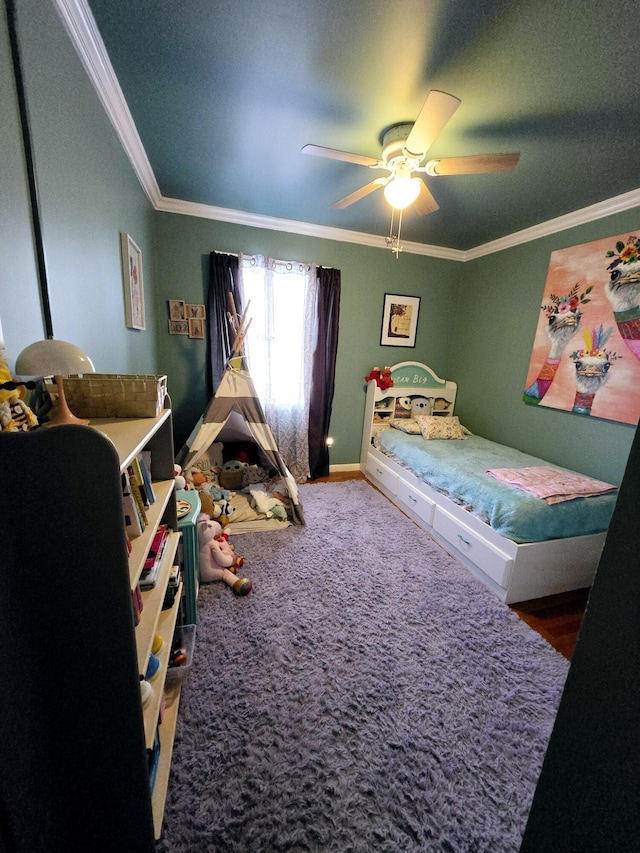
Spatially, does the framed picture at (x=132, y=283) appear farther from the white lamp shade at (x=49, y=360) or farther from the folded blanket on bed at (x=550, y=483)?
the folded blanket on bed at (x=550, y=483)

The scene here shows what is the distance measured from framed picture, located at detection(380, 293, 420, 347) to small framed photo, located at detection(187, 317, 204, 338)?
191 cm

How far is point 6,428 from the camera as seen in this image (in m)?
0.67

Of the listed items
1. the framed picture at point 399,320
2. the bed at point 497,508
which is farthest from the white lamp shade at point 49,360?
the framed picture at point 399,320

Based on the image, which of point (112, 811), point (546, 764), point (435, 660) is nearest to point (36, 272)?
point (112, 811)

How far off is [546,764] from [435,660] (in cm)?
116

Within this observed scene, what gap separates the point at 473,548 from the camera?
207cm

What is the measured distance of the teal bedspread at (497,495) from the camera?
1.84 metres

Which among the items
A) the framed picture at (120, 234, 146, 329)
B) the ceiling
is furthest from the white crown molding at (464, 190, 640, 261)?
the framed picture at (120, 234, 146, 329)

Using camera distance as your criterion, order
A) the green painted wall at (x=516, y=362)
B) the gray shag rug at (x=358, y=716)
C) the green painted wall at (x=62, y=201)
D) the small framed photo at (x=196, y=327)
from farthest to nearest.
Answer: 1. the small framed photo at (x=196, y=327)
2. the green painted wall at (x=516, y=362)
3. the gray shag rug at (x=358, y=716)
4. the green painted wall at (x=62, y=201)

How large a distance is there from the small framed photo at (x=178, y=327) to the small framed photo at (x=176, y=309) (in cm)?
4

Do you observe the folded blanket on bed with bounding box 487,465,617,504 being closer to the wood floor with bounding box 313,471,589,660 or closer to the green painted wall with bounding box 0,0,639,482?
the green painted wall with bounding box 0,0,639,482

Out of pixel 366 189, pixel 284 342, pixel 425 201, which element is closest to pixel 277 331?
pixel 284 342

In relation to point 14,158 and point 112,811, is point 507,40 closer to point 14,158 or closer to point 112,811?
point 14,158

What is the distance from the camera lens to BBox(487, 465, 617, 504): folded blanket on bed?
1.92 m
